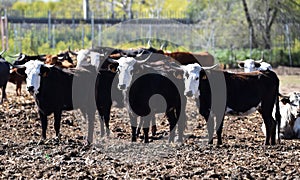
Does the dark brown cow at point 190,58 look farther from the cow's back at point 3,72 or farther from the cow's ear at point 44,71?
the cow's ear at point 44,71

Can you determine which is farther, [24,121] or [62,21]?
[62,21]

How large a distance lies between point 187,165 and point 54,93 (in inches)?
165

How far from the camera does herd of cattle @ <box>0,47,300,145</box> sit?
13070 mm

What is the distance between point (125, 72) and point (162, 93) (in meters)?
0.86

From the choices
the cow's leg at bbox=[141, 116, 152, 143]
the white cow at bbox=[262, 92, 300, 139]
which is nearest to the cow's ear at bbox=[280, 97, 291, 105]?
the white cow at bbox=[262, 92, 300, 139]

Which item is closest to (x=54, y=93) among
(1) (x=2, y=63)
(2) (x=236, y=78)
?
(2) (x=236, y=78)

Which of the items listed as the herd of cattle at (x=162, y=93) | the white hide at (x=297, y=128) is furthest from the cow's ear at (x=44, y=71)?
the white hide at (x=297, y=128)

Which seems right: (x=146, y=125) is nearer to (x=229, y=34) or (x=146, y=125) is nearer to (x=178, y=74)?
(x=178, y=74)

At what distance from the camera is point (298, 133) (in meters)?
14.2

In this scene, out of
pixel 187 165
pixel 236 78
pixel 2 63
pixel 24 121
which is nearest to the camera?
pixel 187 165

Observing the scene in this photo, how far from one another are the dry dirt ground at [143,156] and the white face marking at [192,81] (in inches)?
37.5

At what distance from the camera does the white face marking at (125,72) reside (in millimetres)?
13430

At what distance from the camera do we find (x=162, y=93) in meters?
13.4

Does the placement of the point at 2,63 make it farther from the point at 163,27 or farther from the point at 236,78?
the point at 163,27
